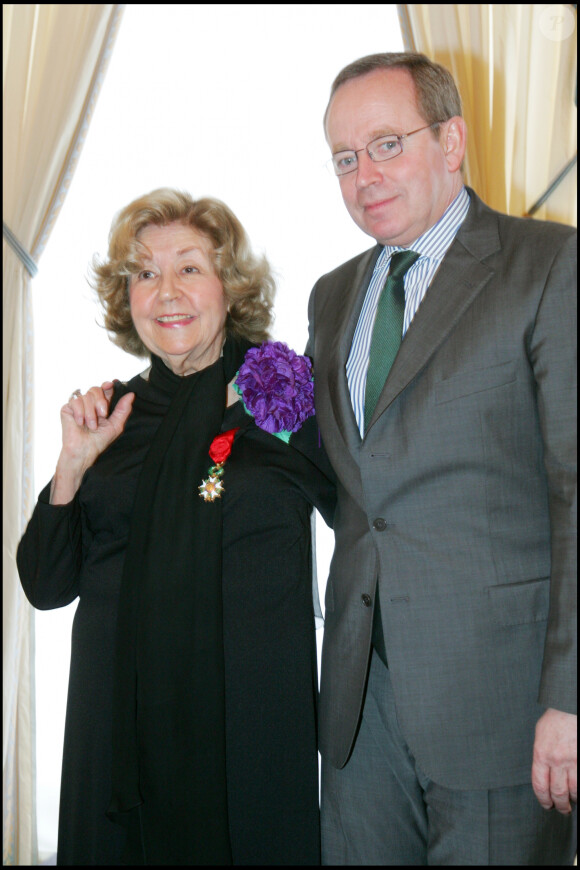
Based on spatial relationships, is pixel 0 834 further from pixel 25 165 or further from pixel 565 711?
pixel 25 165

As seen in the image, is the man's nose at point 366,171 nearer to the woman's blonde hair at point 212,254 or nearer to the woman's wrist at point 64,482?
the woman's blonde hair at point 212,254

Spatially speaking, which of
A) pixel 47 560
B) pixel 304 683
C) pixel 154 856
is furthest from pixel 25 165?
pixel 154 856

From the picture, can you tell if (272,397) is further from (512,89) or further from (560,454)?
(512,89)

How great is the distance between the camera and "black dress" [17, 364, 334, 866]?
65.0 inches

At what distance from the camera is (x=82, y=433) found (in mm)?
1786

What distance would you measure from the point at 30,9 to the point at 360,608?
7.79 ft

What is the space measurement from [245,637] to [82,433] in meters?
0.60

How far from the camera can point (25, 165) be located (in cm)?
256

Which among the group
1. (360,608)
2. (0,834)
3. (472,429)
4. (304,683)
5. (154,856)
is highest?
(472,429)

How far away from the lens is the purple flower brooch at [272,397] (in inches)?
66.9

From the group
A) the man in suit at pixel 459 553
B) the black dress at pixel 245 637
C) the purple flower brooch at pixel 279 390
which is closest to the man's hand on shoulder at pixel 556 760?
the man in suit at pixel 459 553

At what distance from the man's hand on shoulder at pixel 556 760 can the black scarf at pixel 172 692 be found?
0.67 meters

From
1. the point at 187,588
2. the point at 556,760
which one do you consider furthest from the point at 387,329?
the point at 556,760

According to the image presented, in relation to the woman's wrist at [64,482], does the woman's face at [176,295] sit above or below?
above
